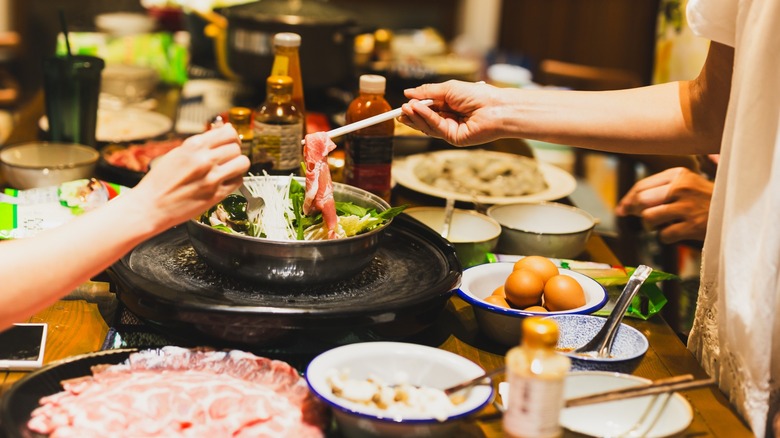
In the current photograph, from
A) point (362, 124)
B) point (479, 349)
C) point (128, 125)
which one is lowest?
point (479, 349)

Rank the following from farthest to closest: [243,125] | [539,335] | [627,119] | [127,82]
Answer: [127,82], [243,125], [627,119], [539,335]

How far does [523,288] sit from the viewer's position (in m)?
1.53

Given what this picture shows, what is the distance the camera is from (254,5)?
2.86 m

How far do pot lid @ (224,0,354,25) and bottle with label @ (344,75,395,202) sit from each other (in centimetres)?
89

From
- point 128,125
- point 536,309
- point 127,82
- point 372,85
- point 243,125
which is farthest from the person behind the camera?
point 127,82

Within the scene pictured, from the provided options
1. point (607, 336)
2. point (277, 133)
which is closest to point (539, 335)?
point (607, 336)

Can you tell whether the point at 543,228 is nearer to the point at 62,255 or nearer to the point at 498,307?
the point at 498,307

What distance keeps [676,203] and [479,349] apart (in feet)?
2.63

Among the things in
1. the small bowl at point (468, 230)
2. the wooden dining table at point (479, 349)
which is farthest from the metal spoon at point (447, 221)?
the wooden dining table at point (479, 349)

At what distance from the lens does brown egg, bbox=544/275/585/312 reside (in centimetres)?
152

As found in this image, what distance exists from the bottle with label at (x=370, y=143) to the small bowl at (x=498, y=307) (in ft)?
1.38

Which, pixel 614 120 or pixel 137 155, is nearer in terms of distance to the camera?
pixel 614 120

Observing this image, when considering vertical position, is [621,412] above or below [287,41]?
below

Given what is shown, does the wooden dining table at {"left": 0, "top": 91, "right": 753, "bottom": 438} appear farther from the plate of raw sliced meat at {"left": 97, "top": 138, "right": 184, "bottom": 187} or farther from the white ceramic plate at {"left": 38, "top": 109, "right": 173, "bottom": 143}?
the white ceramic plate at {"left": 38, "top": 109, "right": 173, "bottom": 143}
